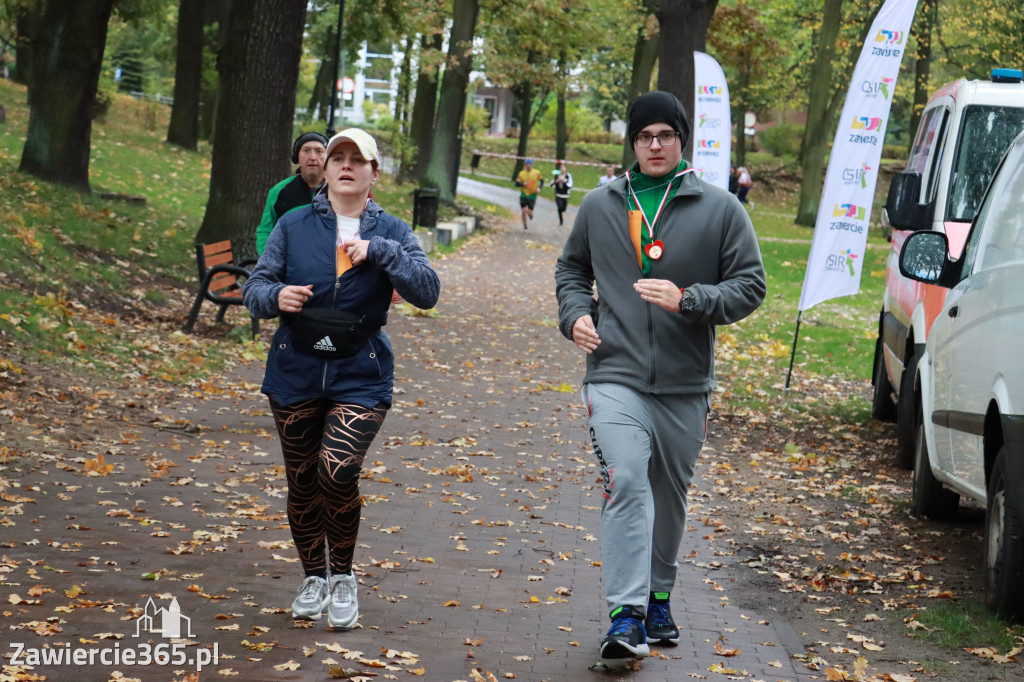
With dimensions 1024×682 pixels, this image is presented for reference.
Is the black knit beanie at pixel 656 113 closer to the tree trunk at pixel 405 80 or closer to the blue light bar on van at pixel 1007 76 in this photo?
the blue light bar on van at pixel 1007 76

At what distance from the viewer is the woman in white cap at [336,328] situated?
16.6 ft

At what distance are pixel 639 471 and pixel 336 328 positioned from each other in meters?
1.32

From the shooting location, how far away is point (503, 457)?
31.3 ft

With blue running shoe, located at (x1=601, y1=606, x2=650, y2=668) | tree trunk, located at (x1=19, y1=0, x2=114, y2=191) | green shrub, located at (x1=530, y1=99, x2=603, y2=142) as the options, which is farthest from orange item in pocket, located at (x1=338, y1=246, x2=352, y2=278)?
green shrub, located at (x1=530, y1=99, x2=603, y2=142)

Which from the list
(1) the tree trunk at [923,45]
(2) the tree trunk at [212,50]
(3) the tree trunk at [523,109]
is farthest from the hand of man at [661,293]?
(3) the tree trunk at [523,109]

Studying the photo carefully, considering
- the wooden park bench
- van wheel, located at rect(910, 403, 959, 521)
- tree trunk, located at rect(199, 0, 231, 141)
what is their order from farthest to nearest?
tree trunk, located at rect(199, 0, 231, 141)
the wooden park bench
van wheel, located at rect(910, 403, 959, 521)

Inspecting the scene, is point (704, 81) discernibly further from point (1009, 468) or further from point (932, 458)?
point (1009, 468)

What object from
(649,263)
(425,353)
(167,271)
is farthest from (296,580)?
(167,271)

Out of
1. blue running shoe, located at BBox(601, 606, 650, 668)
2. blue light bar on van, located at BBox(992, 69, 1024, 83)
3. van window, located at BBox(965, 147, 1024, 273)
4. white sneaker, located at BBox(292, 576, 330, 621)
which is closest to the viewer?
blue running shoe, located at BBox(601, 606, 650, 668)

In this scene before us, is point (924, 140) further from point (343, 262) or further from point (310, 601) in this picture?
point (310, 601)

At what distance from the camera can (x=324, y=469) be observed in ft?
16.7

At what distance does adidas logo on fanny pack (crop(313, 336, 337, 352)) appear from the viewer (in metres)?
5.05

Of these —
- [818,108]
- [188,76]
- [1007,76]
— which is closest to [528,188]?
[188,76]

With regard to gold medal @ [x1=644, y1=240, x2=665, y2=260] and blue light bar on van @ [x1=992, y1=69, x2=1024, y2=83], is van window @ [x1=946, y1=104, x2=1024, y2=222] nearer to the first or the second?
blue light bar on van @ [x1=992, y1=69, x2=1024, y2=83]
